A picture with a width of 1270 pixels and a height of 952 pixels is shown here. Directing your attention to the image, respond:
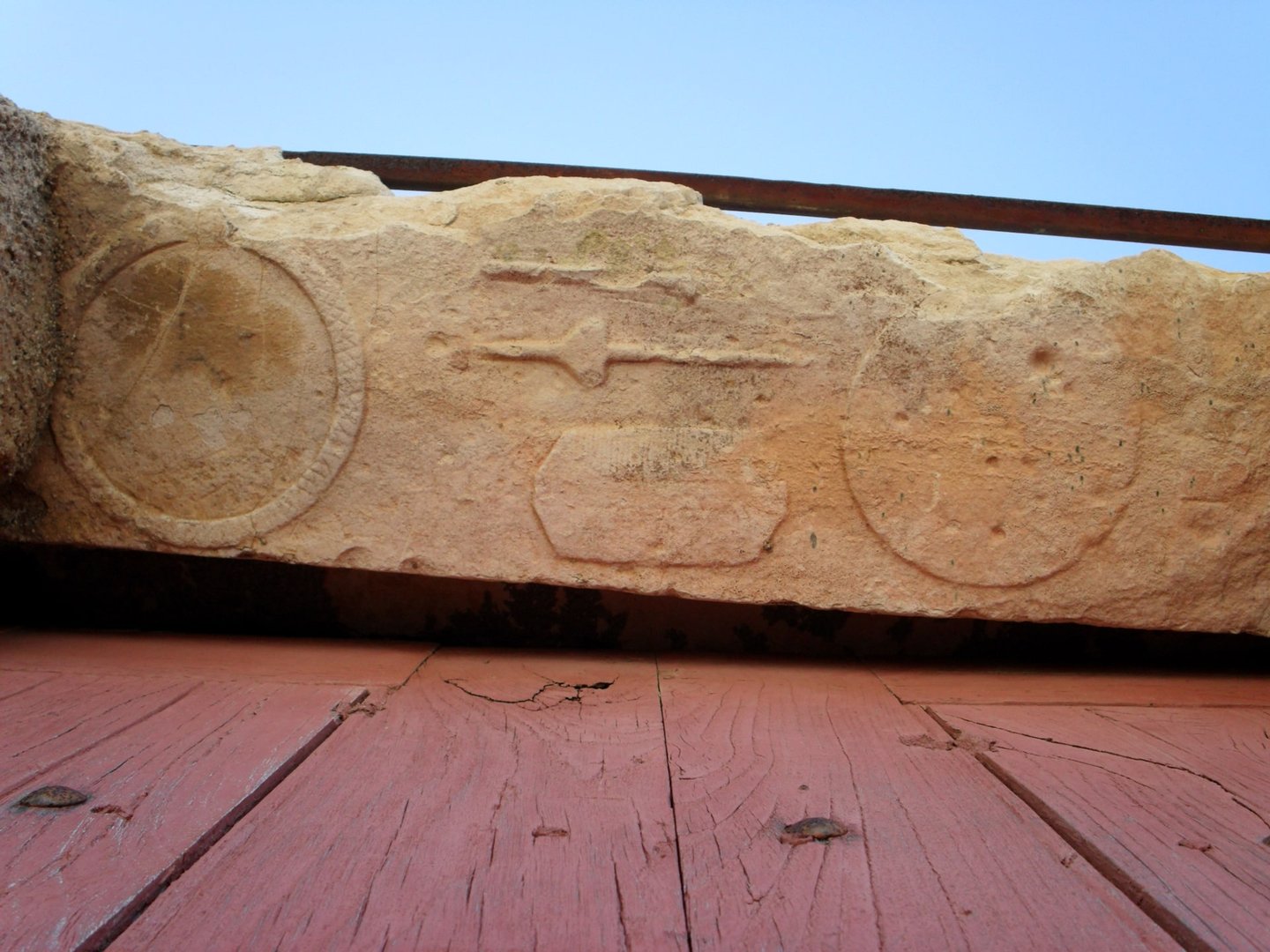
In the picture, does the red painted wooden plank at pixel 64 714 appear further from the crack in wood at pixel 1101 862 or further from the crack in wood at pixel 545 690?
the crack in wood at pixel 1101 862

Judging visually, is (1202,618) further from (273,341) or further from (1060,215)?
(273,341)

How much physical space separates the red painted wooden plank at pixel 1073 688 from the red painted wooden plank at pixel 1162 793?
69mm

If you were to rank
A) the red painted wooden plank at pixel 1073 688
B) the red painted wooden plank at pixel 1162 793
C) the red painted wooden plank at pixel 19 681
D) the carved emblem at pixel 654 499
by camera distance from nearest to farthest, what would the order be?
1. the red painted wooden plank at pixel 1162 793
2. the red painted wooden plank at pixel 19 681
3. the red painted wooden plank at pixel 1073 688
4. the carved emblem at pixel 654 499

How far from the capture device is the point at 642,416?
221cm

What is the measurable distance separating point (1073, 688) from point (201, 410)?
1.99 m

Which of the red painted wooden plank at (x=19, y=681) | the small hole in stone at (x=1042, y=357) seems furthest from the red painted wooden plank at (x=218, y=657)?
the small hole in stone at (x=1042, y=357)

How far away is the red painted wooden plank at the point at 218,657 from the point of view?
1.99 metres

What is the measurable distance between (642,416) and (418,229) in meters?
0.65

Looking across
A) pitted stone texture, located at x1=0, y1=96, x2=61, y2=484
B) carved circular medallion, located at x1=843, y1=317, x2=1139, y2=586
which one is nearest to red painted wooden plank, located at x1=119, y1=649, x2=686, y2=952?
carved circular medallion, located at x1=843, y1=317, x2=1139, y2=586

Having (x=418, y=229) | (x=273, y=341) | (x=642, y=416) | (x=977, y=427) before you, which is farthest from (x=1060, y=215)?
(x=273, y=341)

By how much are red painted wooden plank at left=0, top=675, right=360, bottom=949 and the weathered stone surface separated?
0.46 m

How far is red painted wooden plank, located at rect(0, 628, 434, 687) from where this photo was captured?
1991 millimetres

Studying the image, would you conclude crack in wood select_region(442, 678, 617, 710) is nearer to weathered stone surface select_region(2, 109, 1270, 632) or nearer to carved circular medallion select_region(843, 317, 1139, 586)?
weathered stone surface select_region(2, 109, 1270, 632)

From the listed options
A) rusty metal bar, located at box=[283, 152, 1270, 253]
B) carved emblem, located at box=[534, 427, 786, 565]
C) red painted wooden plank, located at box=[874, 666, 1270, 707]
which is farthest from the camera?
rusty metal bar, located at box=[283, 152, 1270, 253]
